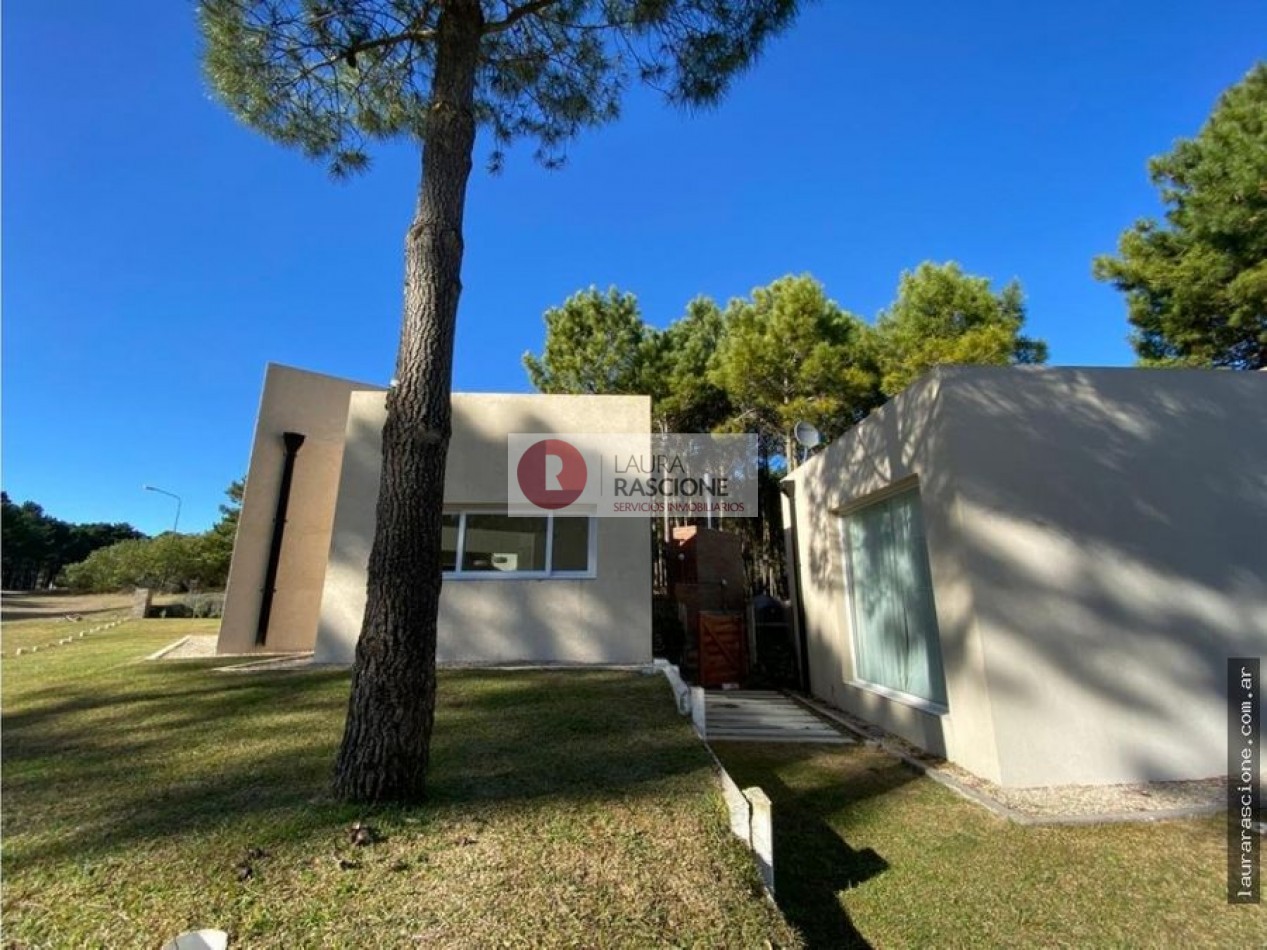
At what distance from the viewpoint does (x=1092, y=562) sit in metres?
4.92

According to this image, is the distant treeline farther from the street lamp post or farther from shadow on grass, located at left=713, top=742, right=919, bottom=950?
shadow on grass, located at left=713, top=742, right=919, bottom=950

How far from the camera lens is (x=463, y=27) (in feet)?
14.4

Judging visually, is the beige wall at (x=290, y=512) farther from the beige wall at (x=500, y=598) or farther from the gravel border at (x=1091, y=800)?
the gravel border at (x=1091, y=800)

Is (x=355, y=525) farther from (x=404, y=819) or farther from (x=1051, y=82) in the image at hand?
(x=1051, y=82)

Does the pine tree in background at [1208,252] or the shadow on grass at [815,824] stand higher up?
the pine tree in background at [1208,252]

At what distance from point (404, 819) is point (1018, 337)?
17163 millimetres

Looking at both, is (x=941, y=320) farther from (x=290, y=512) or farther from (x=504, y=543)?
(x=290, y=512)

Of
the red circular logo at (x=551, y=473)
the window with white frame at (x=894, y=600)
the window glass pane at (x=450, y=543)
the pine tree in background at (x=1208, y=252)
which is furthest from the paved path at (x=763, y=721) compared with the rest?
the pine tree in background at (x=1208, y=252)

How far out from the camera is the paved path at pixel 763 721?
6387 mm

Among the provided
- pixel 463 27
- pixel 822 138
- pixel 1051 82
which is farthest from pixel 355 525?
pixel 1051 82

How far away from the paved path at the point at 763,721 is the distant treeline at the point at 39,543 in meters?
53.1

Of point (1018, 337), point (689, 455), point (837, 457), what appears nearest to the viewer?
point (837, 457)

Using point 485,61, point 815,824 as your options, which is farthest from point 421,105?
point 815,824

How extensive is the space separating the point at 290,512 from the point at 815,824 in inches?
409
